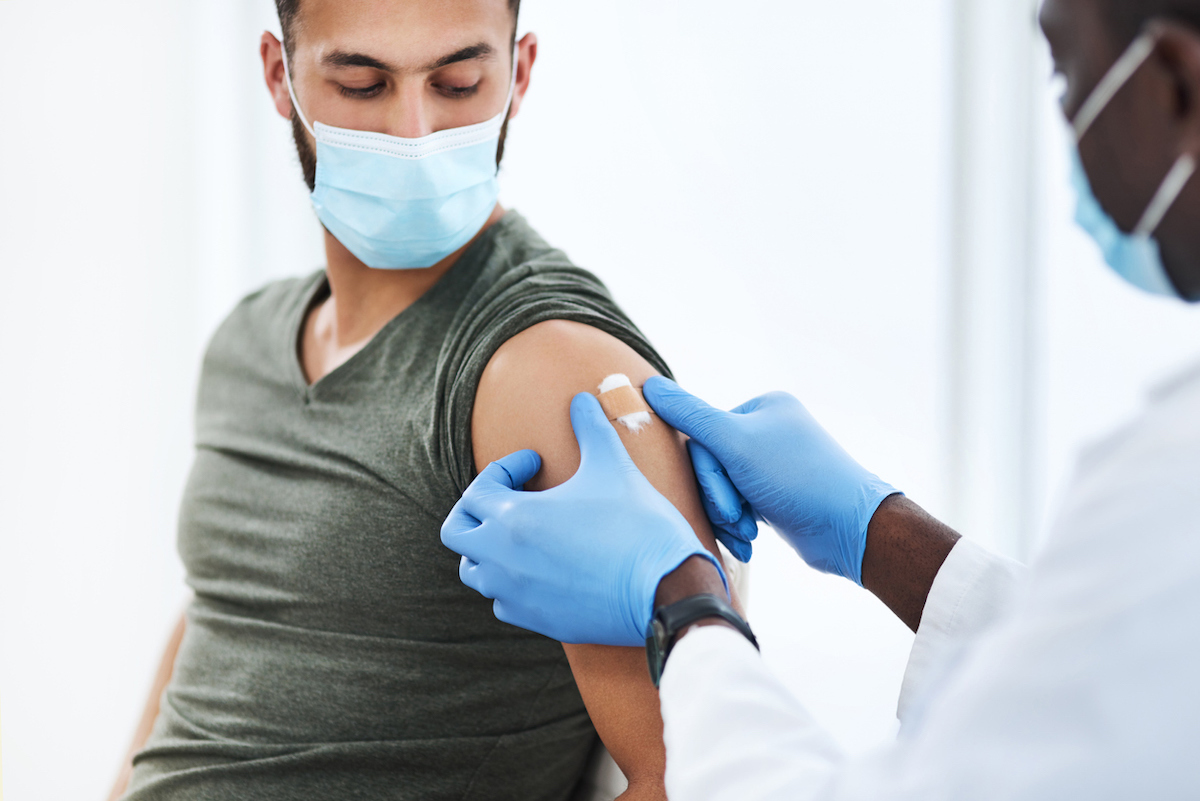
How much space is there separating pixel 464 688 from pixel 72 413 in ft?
5.57

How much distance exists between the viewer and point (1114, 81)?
0.65m

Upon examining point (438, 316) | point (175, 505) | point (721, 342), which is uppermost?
point (438, 316)

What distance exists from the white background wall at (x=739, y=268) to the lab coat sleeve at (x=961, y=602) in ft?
3.63

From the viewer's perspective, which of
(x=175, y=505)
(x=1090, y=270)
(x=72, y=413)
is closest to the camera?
(x=1090, y=270)

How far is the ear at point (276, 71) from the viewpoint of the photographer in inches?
52.7

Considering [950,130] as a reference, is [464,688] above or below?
below

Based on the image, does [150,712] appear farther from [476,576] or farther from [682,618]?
[682,618]

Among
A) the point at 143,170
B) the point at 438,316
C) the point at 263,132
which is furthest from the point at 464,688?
the point at 263,132

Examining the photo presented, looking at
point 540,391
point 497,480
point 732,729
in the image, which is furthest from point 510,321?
point 732,729

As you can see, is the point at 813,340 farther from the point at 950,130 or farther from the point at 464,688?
the point at 464,688

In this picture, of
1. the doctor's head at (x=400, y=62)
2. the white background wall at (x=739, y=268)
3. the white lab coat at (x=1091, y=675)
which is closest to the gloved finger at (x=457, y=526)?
the white lab coat at (x=1091, y=675)

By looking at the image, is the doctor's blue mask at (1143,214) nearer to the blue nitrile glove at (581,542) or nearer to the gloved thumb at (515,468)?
the blue nitrile glove at (581,542)

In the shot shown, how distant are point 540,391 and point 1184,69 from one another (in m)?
0.66

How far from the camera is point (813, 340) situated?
2.10 meters
